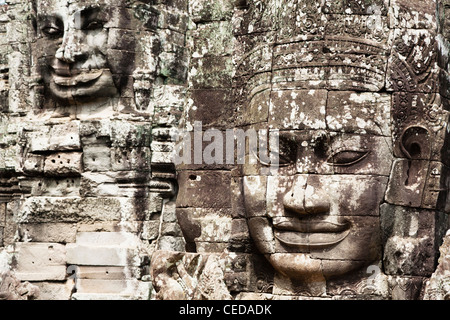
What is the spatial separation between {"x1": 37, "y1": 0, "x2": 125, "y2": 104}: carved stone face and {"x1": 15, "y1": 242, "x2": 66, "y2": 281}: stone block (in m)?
1.82

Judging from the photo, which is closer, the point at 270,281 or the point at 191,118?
the point at 270,281

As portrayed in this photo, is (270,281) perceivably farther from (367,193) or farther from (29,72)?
(29,72)

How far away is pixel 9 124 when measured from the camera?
16.5 meters

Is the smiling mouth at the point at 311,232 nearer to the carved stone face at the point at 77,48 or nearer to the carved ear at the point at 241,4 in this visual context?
the carved ear at the point at 241,4

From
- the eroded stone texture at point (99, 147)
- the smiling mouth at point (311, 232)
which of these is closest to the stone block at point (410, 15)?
the smiling mouth at point (311, 232)

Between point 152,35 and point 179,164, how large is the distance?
320cm

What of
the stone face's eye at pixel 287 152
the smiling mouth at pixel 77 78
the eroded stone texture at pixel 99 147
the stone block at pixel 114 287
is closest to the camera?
the stone face's eye at pixel 287 152

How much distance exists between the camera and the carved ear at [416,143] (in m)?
10.3

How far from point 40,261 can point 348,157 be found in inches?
240

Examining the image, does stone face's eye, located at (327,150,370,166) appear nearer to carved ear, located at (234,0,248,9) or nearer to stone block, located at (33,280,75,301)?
carved ear, located at (234,0,248,9)

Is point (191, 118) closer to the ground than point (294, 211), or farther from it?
Result: farther from it

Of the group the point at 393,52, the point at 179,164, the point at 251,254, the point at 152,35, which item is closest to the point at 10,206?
the point at 152,35

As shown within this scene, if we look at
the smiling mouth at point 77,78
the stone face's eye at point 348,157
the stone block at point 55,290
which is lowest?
the stone block at point 55,290

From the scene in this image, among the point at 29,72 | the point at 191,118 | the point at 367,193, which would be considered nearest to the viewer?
the point at 367,193
